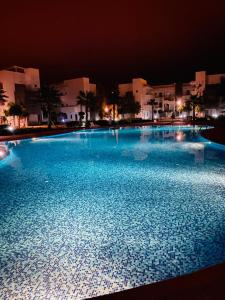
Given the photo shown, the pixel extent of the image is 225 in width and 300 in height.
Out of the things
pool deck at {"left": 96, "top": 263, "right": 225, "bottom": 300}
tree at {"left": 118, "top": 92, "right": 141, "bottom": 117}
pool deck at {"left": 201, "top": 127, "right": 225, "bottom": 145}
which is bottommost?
pool deck at {"left": 96, "top": 263, "right": 225, "bottom": 300}

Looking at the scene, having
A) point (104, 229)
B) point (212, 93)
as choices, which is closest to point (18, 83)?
point (212, 93)

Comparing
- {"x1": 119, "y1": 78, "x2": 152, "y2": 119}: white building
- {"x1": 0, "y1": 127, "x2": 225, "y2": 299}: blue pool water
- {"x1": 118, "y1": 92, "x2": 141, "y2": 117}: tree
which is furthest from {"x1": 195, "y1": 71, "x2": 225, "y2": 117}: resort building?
{"x1": 0, "y1": 127, "x2": 225, "y2": 299}: blue pool water

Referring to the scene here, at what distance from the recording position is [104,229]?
14.0 feet

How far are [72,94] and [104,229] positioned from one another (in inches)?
2074

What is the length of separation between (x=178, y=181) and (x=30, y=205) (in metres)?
4.02

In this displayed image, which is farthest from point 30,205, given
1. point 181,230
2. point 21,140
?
point 21,140

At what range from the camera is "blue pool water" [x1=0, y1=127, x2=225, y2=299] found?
295cm

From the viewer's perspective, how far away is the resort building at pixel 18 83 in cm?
4434

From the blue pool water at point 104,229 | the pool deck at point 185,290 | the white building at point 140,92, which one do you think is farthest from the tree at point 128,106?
the pool deck at point 185,290

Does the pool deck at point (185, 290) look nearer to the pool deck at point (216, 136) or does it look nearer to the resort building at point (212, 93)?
the pool deck at point (216, 136)

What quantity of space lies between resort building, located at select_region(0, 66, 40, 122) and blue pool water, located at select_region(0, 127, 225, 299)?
40.5 meters

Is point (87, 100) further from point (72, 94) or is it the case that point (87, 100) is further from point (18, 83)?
point (18, 83)

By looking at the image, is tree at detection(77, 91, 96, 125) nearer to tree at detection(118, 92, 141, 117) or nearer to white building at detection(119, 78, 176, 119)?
tree at detection(118, 92, 141, 117)

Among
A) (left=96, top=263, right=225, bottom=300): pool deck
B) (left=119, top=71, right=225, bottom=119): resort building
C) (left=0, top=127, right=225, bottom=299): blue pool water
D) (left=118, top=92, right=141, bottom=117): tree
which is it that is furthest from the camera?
(left=119, top=71, right=225, bottom=119): resort building
